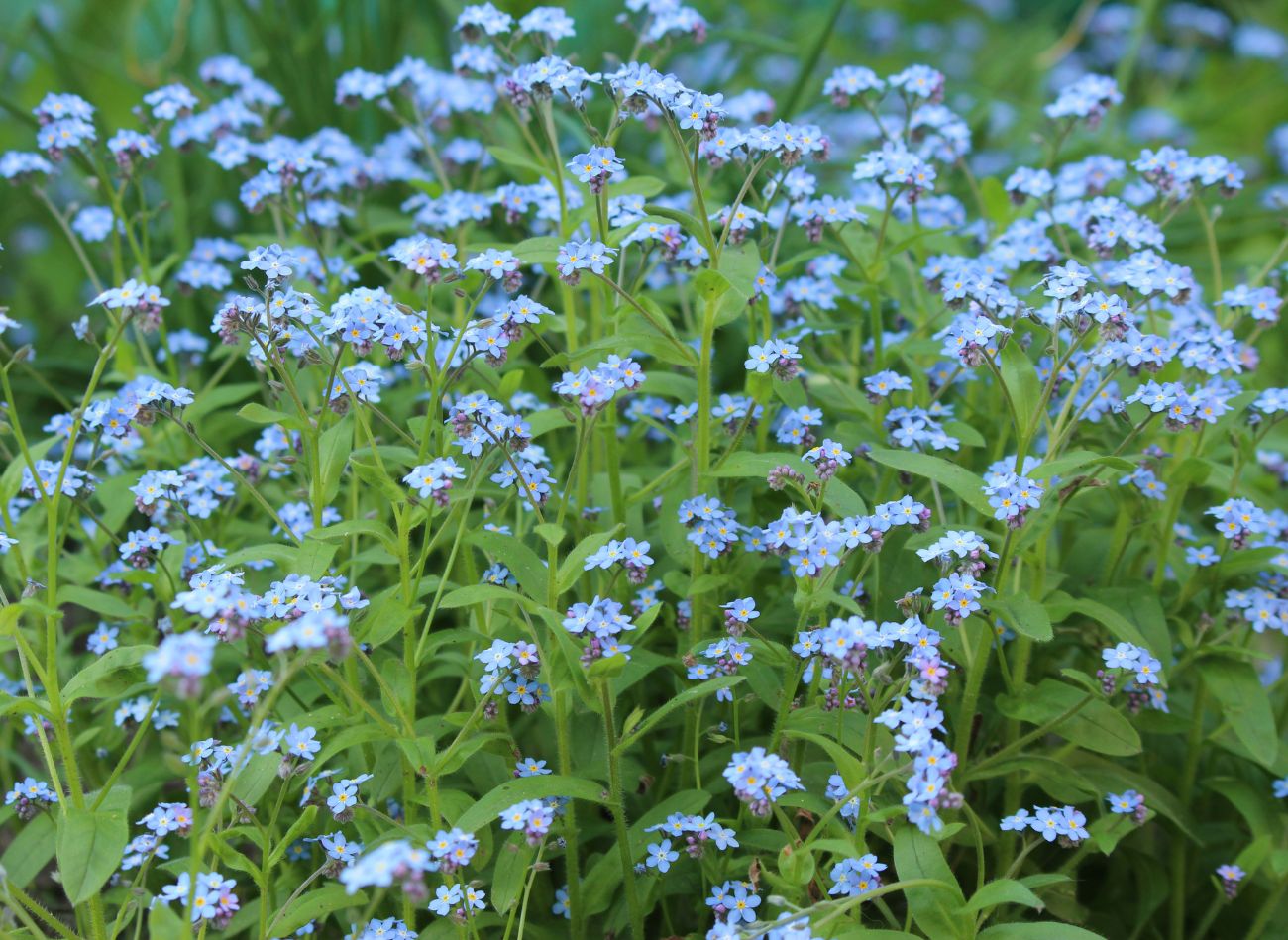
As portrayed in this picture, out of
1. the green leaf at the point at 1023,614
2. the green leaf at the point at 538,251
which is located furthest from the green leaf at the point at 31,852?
the green leaf at the point at 1023,614

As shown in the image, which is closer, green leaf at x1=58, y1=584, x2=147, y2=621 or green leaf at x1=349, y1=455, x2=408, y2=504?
green leaf at x1=349, y1=455, x2=408, y2=504

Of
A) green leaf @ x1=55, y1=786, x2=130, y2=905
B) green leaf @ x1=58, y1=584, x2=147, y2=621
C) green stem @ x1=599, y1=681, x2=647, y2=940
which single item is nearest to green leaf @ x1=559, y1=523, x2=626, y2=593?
green stem @ x1=599, y1=681, x2=647, y2=940

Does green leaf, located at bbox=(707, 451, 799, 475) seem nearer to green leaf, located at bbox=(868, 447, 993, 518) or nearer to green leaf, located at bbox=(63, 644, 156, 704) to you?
green leaf, located at bbox=(868, 447, 993, 518)

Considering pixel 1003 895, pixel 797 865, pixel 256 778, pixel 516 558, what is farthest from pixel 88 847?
pixel 1003 895

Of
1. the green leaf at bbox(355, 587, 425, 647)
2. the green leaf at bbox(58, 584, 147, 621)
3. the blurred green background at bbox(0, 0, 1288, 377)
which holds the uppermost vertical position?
the blurred green background at bbox(0, 0, 1288, 377)

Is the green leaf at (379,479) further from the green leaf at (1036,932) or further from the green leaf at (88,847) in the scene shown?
the green leaf at (1036,932)

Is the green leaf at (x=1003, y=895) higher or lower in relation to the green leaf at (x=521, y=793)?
higher
